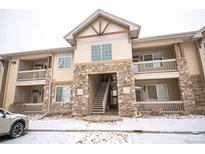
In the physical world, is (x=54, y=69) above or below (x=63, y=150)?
above

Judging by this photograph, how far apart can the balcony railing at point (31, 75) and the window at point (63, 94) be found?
234 centimetres

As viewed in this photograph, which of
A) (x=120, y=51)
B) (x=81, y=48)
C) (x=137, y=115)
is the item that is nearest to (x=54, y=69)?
(x=81, y=48)

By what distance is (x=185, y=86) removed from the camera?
32.4 ft

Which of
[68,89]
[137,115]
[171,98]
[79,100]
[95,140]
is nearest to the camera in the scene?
[95,140]

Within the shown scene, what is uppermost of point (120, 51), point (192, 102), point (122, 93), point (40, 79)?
point (120, 51)

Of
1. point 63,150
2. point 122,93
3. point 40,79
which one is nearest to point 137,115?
point 122,93

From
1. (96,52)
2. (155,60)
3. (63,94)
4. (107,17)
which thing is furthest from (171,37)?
(63,94)

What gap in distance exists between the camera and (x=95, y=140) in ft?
15.8

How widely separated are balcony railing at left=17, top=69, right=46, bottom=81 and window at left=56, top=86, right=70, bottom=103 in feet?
7.68

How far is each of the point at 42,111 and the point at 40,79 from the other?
336cm

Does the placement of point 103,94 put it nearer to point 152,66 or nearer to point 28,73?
point 152,66

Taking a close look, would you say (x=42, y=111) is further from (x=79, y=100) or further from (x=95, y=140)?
(x=95, y=140)

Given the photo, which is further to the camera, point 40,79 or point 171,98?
point 40,79

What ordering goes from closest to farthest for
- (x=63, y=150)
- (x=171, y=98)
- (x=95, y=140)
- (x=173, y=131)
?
(x=63, y=150) < (x=95, y=140) < (x=173, y=131) < (x=171, y=98)
